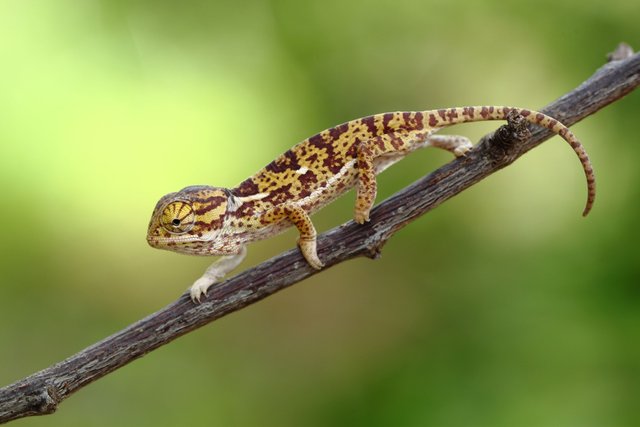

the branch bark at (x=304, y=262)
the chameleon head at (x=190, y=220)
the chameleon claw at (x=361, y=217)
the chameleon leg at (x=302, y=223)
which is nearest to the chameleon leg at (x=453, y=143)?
the branch bark at (x=304, y=262)

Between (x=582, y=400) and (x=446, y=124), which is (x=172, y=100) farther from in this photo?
(x=582, y=400)

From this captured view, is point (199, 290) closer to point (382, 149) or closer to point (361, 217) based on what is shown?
point (361, 217)

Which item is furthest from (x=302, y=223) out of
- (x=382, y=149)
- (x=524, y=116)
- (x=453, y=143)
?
(x=524, y=116)

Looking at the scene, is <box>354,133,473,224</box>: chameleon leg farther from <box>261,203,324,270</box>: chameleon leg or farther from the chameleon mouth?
A: the chameleon mouth

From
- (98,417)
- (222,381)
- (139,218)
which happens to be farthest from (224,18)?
→ (98,417)

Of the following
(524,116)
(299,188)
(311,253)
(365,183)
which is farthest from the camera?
(299,188)

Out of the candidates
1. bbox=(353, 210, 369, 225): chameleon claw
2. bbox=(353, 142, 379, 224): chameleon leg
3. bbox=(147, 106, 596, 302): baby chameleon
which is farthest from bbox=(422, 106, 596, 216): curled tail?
bbox=(353, 210, 369, 225): chameleon claw

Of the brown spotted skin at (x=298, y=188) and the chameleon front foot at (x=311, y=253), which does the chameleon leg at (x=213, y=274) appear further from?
the chameleon front foot at (x=311, y=253)
